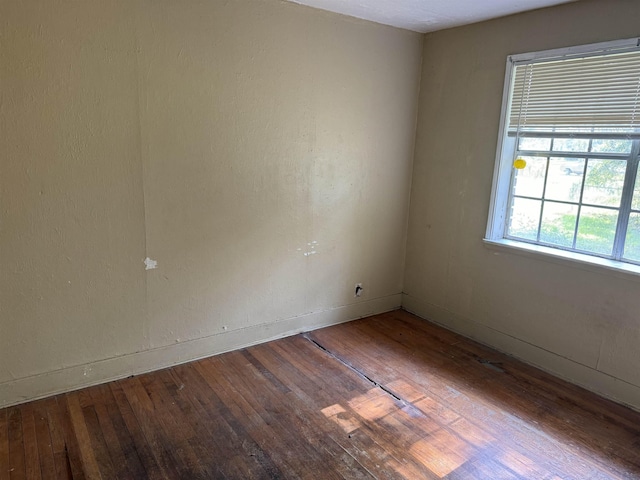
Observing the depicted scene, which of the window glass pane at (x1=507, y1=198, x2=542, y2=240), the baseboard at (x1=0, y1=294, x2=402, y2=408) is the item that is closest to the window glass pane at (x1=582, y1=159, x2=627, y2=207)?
the window glass pane at (x1=507, y1=198, x2=542, y2=240)

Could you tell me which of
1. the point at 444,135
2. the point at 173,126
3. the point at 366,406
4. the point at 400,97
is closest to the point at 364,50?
the point at 400,97

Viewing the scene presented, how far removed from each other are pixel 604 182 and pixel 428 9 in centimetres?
167

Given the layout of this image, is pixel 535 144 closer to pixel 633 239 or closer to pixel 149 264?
pixel 633 239

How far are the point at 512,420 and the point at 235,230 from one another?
2.17 metres

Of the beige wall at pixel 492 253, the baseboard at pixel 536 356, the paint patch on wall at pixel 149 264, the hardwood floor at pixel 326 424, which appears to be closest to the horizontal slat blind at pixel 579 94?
the beige wall at pixel 492 253

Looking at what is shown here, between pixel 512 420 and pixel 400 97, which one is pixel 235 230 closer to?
pixel 400 97

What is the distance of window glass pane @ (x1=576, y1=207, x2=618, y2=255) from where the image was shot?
2.76m

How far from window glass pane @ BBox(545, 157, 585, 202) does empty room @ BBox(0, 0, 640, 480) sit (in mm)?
14

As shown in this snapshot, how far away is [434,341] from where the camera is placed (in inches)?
139

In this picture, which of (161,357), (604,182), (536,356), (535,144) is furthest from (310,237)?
(604,182)

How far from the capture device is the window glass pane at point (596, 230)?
276 centimetres

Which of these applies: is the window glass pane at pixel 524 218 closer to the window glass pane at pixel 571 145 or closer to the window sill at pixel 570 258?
the window sill at pixel 570 258

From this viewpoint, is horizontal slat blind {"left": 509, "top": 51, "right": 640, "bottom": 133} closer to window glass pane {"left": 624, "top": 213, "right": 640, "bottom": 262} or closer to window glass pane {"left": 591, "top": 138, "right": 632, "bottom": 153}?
window glass pane {"left": 591, "top": 138, "right": 632, "bottom": 153}

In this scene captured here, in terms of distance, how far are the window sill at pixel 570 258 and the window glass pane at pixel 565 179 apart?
376 millimetres
